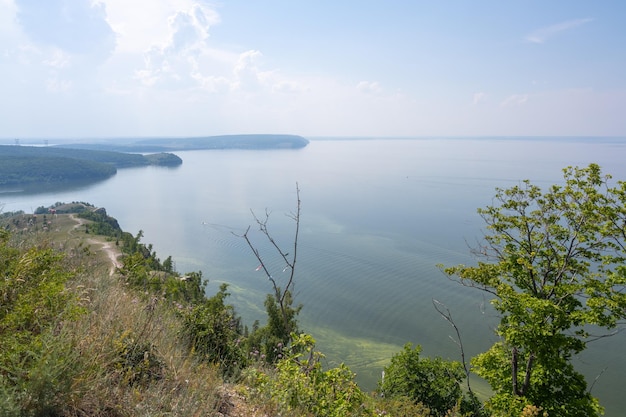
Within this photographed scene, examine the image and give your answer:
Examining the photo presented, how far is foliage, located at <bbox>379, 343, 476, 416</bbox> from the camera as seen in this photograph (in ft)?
48.3

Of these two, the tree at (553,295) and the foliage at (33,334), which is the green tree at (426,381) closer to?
the tree at (553,295)

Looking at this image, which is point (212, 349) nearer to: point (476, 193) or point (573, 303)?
point (573, 303)

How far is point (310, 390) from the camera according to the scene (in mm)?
3264

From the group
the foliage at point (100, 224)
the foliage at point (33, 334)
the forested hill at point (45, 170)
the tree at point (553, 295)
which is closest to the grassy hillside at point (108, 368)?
the foliage at point (33, 334)

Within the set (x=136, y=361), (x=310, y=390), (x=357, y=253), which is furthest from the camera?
(x=357, y=253)

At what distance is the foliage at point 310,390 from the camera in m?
3.15

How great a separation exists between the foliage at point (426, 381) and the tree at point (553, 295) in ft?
17.8

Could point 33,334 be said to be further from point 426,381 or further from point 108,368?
point 426,381

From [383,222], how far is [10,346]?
176 feet

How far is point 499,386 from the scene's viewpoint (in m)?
9.80

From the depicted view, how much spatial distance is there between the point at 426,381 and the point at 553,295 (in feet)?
24.5

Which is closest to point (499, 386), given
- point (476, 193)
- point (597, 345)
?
point (597, 345)

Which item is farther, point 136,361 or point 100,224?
point 100,224

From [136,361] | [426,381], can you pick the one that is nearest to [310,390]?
[136,361]
